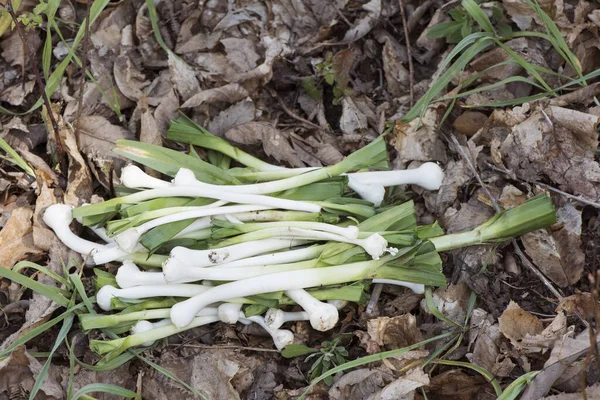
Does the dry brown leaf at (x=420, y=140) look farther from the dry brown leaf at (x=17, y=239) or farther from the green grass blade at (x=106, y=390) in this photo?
the dry brown leaf at (x=17, y=239)

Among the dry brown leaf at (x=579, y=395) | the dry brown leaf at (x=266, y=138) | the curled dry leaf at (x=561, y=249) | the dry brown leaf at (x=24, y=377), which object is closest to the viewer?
the dry brown leaf at (x=579, y=395)

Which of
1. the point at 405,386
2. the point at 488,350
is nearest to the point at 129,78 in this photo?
the point at 405,386

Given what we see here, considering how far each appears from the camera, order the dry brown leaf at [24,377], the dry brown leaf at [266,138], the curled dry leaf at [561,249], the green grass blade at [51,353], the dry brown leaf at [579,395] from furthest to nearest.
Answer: the dry brown leaf at [266,138]
the curled dry leaf at [561,249]
the dry brown leaf at [24,377]
the green grass blade at [51,353]
the dry brown leaf at [579,395]

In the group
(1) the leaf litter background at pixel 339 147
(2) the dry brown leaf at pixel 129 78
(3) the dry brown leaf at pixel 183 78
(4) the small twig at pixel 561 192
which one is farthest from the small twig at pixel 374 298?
(2) the dry brown leaf at pixel 129 78

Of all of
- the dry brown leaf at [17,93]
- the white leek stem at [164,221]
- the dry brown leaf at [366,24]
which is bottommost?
the white leek stem at [164,221]

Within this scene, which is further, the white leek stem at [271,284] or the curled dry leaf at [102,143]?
the curled dry leaf at [102,143]

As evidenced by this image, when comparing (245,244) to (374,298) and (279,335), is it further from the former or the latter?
(374,298)

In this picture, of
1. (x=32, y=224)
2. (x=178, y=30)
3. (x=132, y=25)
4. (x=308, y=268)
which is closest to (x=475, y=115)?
(x=308, y=268)
